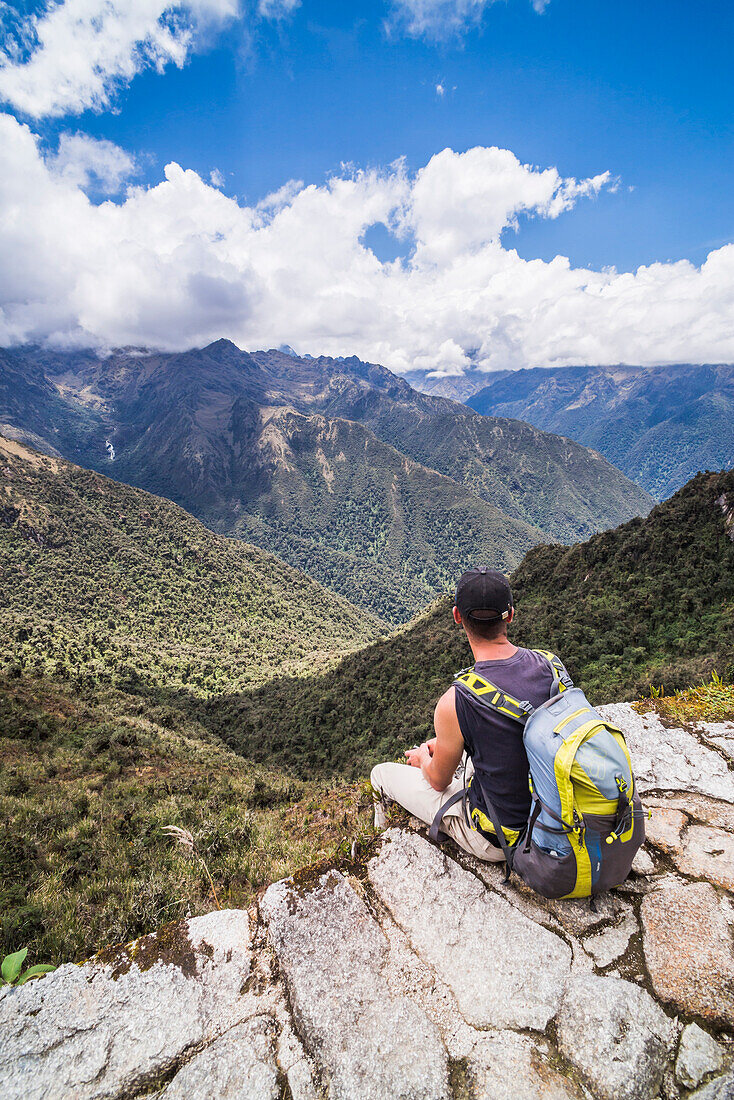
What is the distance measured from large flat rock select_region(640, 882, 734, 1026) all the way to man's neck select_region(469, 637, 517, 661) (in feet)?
7.39

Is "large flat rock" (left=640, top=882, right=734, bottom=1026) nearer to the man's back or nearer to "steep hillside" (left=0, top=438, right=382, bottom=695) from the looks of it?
the man's back

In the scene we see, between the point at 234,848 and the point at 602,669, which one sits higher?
the point at 234,848

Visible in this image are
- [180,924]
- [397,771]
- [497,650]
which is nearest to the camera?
[180,924]

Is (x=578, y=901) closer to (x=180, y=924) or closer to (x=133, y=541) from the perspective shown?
(x=180, y=924)

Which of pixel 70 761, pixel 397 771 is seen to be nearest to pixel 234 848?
pixel 397 771

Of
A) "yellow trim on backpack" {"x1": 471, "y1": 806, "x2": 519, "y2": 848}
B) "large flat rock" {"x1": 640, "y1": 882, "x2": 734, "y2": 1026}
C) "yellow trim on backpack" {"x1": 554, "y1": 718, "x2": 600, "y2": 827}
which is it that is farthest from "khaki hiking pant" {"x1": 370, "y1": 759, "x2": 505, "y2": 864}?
"large flat rock" {"x1": 640, "y1": 882, "x2": 734, "y2": 1026}

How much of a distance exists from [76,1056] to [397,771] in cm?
314

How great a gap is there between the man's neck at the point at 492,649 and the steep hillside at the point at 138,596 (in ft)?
201

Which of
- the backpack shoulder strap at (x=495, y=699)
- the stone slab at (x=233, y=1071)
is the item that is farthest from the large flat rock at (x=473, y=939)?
the backpack shoulder strap at (x=495, y=699)

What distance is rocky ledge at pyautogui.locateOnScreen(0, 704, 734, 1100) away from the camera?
237 centimetres

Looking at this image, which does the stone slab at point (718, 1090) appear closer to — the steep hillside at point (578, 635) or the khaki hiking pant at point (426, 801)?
the khaki hiking pant at point (426, 801)

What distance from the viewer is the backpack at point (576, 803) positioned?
3.11 m

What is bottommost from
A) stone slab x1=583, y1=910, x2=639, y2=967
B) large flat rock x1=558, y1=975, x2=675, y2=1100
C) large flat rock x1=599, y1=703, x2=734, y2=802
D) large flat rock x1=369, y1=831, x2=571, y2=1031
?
large flat rock x1=369, y1=831, x2=571, y2=1031

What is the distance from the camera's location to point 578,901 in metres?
3.58
